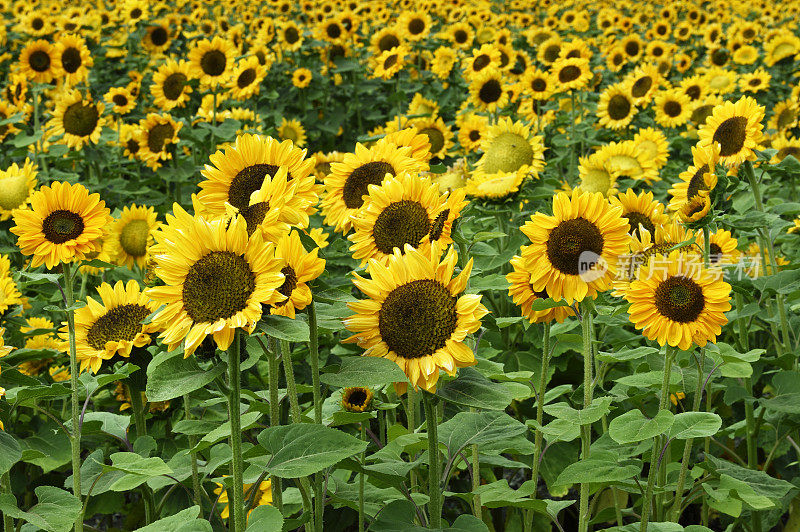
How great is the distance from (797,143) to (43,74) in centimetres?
505

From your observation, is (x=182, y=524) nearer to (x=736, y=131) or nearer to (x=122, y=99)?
(x=736, y=131)

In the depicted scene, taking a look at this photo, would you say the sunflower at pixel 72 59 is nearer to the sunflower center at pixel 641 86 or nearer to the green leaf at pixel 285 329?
the sunflower center at pixel 641 86

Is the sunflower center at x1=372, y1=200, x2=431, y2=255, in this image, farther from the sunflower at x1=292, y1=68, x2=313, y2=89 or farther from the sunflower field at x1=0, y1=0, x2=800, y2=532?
the sunflower at x1=292, y1=68, x2=313, y2=89

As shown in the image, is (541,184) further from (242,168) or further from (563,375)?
(242,168)

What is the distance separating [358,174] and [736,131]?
1519 mm

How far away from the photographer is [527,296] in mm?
1999

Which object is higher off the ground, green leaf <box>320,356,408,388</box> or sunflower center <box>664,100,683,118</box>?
sunflower center <box>664,100,683,118</box>

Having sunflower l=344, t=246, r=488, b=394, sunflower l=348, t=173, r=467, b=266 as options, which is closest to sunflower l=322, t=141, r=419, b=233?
sunflower l=348, t=173, r=467, b=266

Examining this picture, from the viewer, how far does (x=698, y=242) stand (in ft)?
7.31

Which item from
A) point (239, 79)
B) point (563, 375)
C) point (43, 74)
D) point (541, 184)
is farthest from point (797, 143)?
Answer: point (43, 74)

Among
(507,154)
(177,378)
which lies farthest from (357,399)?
(507,154)

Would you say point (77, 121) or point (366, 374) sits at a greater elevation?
point (77, 121)

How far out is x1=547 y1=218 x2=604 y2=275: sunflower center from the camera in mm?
1836

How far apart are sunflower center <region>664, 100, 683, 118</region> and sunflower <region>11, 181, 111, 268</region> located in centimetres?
428
